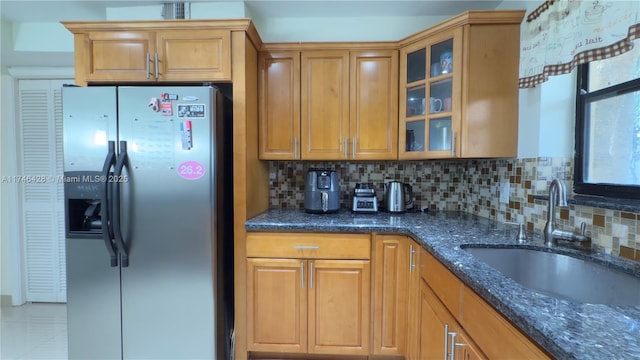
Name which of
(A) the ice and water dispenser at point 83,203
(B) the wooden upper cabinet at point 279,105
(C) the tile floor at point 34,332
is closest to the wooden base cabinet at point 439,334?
(B) the wooden upper cabinet at point 279,105

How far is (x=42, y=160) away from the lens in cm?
256

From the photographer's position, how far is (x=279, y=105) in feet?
6.69

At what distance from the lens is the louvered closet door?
2.53 meters

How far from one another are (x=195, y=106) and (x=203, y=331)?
1258 millimetres

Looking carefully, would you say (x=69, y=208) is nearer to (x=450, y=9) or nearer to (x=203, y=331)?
(x=203, y=331)

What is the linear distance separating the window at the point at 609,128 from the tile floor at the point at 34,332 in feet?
10.7

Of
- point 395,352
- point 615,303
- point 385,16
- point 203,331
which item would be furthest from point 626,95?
point 203,331

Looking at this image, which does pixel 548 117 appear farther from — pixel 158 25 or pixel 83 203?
pixel 83 203

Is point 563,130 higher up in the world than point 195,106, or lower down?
lower down

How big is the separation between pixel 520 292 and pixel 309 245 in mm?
1117

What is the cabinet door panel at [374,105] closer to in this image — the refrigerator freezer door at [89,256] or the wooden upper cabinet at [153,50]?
the wooden upper cabinet at [153,50]

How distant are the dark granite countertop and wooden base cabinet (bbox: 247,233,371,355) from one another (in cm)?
11

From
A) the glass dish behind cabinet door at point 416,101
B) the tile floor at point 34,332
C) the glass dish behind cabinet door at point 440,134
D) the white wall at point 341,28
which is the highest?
the white wall at point 341,28

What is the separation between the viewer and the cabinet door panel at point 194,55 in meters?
1.70
